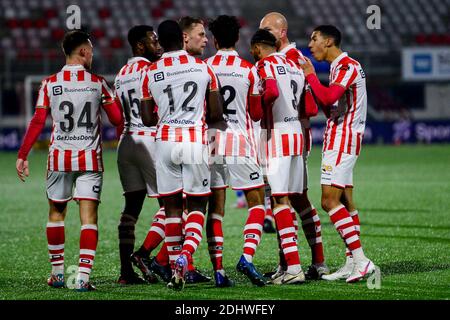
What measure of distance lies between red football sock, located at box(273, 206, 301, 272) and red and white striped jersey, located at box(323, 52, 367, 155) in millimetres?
673

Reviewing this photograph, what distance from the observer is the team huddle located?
6.97 meters

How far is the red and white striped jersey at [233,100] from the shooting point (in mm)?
7141

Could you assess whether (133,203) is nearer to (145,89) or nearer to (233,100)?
(145,89)

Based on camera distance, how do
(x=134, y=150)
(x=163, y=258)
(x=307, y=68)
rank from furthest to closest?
(x=163, y=258), (x=134, y=150), (x=307, y=68)

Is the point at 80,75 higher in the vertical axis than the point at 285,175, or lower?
higher

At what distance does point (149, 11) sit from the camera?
34.8 meters

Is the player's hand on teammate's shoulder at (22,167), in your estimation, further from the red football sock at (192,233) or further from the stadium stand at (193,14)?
the stadium stand at (193,14)

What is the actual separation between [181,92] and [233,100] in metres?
0.46

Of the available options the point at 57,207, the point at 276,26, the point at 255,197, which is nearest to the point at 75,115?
the point at 57,207

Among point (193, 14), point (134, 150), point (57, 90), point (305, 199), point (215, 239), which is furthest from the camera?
point (193, 14)

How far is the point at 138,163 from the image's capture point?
7527 mm

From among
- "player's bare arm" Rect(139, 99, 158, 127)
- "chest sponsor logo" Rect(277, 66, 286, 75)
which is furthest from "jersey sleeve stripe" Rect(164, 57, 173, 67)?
"chest sponsor logo" Rect(277, 66, 286, 75)
